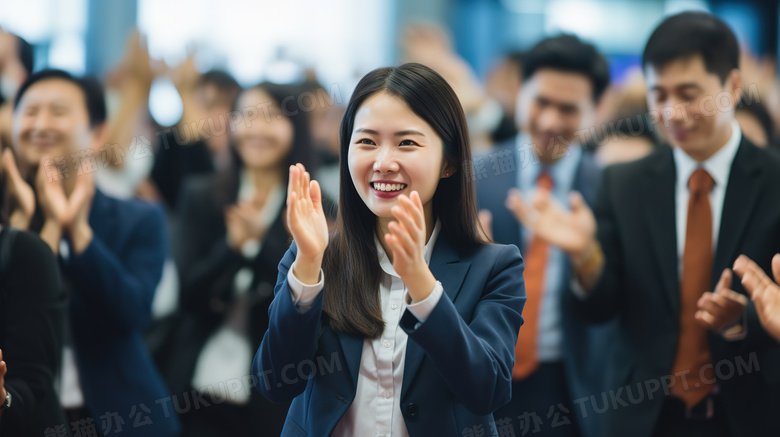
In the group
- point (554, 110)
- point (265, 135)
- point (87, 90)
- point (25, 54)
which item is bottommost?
point (554, 110)

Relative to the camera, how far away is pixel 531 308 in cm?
357

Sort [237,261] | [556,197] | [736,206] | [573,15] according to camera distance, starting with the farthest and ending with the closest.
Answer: [573,15] → [237,261] → [556,197] → [736,206]

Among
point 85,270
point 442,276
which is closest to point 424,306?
point 442,276

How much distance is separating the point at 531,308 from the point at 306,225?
1.95 m

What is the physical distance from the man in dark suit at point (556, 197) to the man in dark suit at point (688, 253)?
1.11 ft

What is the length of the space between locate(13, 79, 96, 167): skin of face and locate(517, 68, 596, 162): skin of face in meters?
1.98

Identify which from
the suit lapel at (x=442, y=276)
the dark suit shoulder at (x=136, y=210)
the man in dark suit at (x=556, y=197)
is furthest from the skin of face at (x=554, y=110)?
the suit lapel at (x=442, y=276)

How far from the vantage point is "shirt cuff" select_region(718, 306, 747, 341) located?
2.69m

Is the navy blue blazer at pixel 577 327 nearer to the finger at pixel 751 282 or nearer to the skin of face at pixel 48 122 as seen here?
the finger at pixel 751 282

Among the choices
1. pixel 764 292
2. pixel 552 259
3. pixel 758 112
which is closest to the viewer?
pixel 764 292

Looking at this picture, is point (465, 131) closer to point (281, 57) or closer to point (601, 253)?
point (601, 253)

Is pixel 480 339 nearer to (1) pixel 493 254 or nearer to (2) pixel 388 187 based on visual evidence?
(1) pixel 493 254

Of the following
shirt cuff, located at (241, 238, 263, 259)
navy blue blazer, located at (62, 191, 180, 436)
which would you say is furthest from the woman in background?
navy blue blazer, located at (62, 191, 180, 436)

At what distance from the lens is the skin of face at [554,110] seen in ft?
12.3
